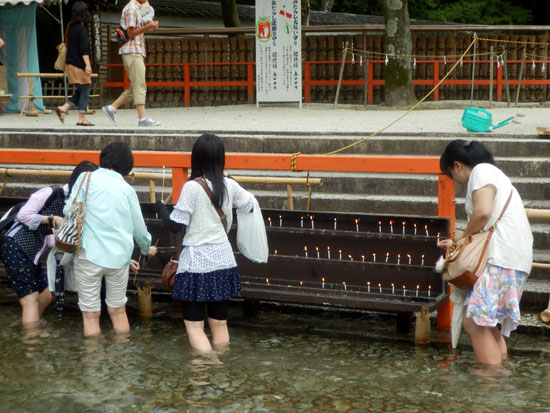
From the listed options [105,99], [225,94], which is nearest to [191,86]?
[225,94]

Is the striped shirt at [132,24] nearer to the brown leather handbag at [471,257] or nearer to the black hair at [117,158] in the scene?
the black hair at [117,158]

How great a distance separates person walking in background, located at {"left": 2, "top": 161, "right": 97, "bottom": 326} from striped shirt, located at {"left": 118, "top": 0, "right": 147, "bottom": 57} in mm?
5717

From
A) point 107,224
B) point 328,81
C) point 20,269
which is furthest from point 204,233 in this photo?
point 328,81

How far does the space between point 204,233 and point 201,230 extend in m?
0.03

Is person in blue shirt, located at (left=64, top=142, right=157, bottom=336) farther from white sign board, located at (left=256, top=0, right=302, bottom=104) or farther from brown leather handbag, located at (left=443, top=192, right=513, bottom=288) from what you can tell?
white sign board, located at (left=256, top=0, right=302, bottom=104)

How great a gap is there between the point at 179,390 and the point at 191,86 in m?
15.7

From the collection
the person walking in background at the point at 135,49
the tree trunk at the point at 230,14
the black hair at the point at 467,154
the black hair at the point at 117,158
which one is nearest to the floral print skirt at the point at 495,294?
the black hair at the point at 467,154

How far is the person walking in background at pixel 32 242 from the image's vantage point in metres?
5.91

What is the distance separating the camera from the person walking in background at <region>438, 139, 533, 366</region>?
4.78 meters

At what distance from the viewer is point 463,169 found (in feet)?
16.3

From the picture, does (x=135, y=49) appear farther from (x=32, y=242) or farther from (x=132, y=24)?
(x=32, y=242)

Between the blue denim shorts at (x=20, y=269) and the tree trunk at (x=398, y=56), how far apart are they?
11.1m

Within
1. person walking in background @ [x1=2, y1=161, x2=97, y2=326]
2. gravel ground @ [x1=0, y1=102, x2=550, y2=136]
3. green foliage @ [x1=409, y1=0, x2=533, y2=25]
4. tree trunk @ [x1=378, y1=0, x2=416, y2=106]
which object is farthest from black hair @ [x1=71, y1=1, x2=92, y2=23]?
green foliage @ [x1=409, y1=0, x2=533, y2=25]

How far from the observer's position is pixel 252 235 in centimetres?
540
